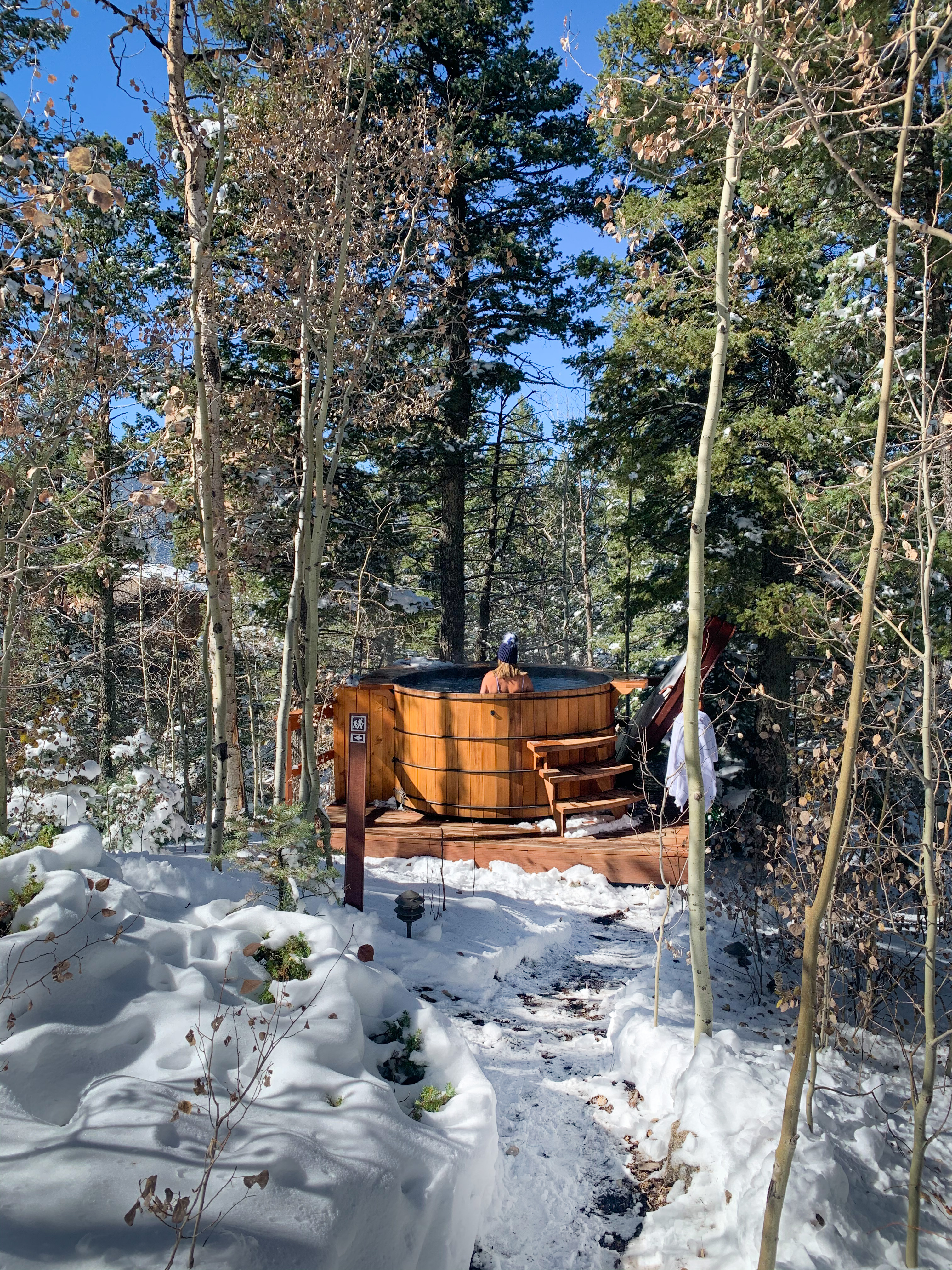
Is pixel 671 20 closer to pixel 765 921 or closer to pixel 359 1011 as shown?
pixel 359 1011

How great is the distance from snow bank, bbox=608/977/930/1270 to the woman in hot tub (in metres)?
4.41

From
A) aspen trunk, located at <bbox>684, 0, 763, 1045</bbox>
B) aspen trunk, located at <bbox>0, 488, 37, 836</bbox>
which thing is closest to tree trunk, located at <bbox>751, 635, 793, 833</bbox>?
aspen trunk, located at <bbox>684, 0, 763, 1045</bbox>

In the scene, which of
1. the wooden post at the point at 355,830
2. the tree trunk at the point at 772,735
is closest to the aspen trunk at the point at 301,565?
the wooden post at the point at 355,830

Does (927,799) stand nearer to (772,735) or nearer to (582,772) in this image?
(582,772)

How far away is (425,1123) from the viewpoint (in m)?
3.28

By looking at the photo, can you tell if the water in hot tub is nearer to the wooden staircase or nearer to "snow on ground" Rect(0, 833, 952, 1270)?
the wooden staircase

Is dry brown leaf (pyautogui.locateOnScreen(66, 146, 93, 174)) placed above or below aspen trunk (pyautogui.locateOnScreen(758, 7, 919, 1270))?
above

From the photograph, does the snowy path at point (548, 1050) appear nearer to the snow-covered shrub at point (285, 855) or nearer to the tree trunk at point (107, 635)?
the snow-covered shrub at point (285, 855)

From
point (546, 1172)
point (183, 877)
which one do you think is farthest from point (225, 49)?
point (546, 1172)

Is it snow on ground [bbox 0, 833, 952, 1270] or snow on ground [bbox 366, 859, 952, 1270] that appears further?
snow on ground [bbox 366, 859, 952, 1270]

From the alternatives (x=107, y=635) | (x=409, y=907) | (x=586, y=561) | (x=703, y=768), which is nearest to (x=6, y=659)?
(x=409, y=907)

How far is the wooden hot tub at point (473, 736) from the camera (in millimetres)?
8281

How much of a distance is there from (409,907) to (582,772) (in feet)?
10.6

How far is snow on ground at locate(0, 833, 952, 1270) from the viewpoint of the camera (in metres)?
2.39
